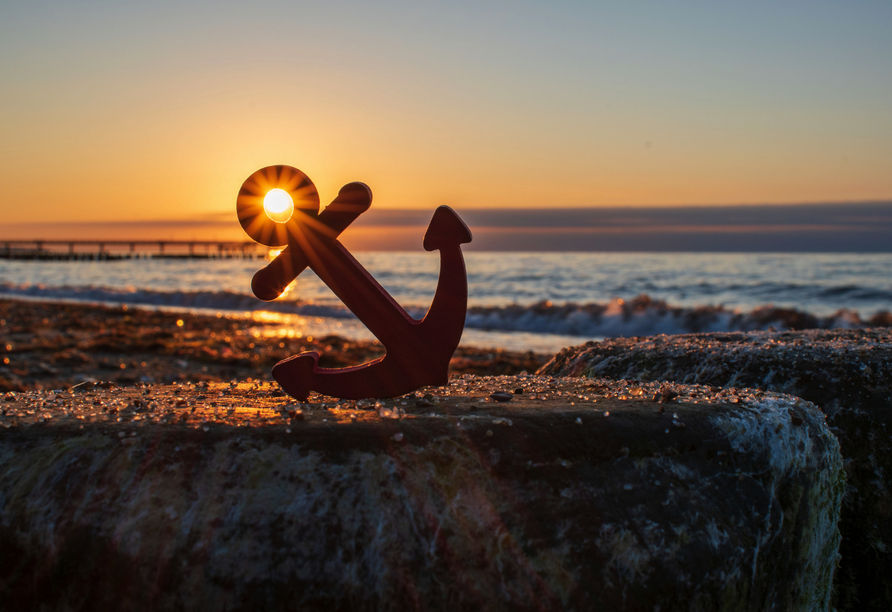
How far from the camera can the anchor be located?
2.28 m

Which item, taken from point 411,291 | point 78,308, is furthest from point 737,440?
point 411,291

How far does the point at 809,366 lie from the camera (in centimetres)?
281

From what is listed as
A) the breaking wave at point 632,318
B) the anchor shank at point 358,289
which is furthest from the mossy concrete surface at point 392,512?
the breaking wave at point 632,318

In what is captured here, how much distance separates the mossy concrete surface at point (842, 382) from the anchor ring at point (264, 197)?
1709 mm

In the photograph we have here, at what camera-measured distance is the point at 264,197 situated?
2328mm

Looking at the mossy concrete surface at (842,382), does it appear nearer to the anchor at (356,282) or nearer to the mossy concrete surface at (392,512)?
the mossy concrete surface at (392,512)

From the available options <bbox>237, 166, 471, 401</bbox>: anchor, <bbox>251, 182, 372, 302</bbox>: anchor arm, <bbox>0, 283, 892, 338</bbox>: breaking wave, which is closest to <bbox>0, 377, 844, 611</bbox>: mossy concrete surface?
<bbox>237, 166, 471, 401</bbox>: anchor

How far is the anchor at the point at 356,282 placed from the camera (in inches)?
89.8

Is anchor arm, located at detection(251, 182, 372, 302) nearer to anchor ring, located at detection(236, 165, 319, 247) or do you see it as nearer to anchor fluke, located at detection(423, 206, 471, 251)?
anchor ring, located at detection(236, 165, 319, 247)

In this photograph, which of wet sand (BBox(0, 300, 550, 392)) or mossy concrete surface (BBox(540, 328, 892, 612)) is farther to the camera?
wet sand (BBox(0, 300, 550, 392))

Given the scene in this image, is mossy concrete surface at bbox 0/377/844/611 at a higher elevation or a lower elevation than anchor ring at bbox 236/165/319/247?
lower

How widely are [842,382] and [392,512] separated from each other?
2142mm

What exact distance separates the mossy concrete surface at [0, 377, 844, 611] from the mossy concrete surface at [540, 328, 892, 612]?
0.82m

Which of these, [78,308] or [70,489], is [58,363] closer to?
[70,489]
